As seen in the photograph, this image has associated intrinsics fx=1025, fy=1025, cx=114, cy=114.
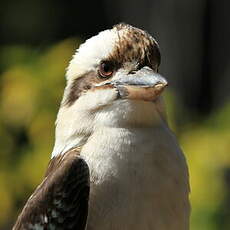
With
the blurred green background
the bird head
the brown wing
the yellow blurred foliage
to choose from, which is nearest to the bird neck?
the bird head

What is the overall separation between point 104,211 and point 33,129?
327 cm

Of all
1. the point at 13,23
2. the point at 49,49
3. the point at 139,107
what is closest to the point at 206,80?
the point at 13,23

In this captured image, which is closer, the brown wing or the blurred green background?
the brown wing

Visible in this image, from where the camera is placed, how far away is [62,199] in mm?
4766

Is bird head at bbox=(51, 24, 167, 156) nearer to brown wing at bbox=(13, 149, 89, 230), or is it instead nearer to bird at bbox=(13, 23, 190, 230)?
bird at bbox=(13, 23, 190, 230)

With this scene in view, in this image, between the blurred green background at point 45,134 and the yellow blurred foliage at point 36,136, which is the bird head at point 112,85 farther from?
the yellow blurred foliage at point 36,136

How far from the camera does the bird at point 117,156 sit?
15.3 feet

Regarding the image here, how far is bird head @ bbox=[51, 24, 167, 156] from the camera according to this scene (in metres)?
4.79

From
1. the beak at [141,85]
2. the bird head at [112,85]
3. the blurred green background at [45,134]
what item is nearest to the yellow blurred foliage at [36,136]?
the blurred green background at [45,134]

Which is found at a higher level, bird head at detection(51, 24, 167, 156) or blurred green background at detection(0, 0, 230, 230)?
bird head at detection(51, 24, 167, 156)

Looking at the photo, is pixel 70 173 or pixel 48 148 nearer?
pixel 70 173

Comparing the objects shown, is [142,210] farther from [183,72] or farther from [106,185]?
[183,72]

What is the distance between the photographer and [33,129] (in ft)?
25.7

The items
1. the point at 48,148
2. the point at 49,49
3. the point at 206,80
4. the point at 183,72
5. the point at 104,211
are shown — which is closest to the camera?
the point at 104,211
